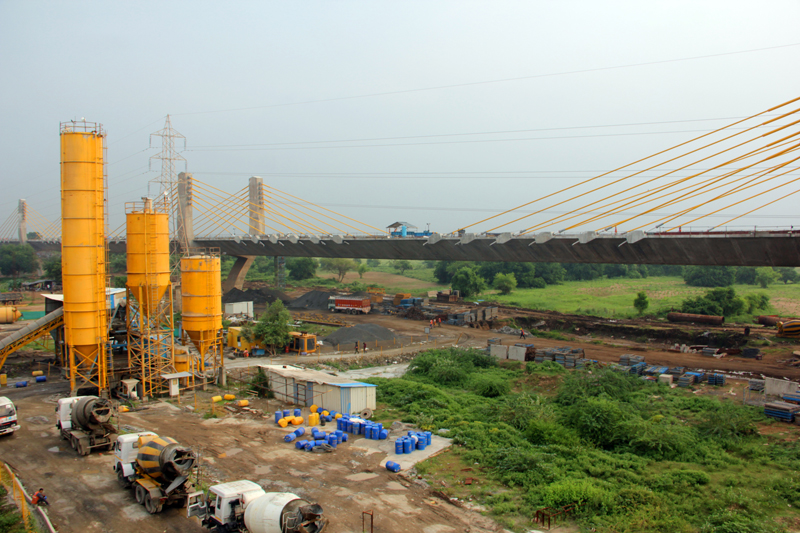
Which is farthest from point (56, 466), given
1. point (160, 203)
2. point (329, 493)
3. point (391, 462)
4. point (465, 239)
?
point (465, 239)

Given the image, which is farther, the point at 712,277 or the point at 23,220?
the point at 23,220

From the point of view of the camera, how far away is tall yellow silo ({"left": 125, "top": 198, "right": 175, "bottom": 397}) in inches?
1035

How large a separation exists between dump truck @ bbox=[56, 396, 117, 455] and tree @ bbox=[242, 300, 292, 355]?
18.3 metres

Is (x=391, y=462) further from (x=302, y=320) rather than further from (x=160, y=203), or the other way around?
(x=302, y=320)

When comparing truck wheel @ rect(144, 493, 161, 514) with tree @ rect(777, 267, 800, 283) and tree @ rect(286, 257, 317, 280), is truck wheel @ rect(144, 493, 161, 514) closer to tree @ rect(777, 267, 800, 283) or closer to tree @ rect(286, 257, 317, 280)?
tree @ rect(286, 257, 317, 280)

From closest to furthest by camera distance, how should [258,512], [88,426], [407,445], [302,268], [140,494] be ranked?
[258,512]
[140,494]
[88,426]
[407,445]
[302,268]

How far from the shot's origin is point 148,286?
26.3m

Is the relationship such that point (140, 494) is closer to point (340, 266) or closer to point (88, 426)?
point (88, 426)

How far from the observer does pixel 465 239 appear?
44.9m

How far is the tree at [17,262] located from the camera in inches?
3954

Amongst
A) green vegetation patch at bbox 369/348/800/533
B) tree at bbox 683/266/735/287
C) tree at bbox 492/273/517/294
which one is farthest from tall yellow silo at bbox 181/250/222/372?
tree at bbox 683/266/735/287

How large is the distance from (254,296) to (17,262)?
64.3 meters

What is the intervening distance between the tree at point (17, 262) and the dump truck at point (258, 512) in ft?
365

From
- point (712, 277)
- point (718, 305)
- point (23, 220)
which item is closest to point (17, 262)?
point (23, 220)
